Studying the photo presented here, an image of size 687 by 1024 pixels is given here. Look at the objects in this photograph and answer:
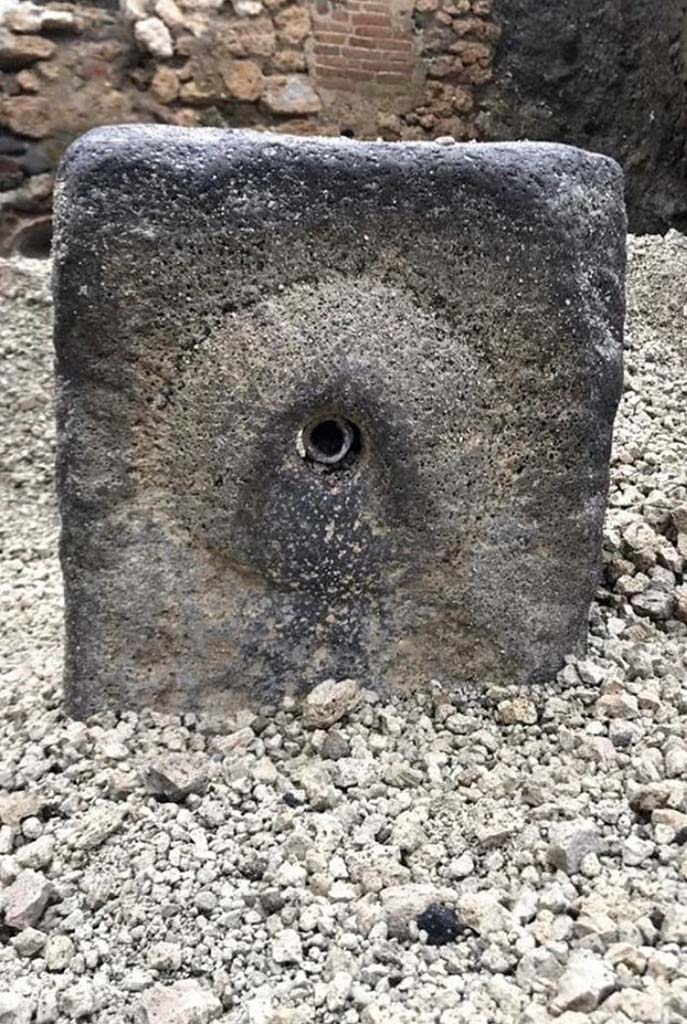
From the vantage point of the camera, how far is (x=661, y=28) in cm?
430

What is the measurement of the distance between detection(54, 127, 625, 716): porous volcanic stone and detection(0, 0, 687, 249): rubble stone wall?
2751 mm

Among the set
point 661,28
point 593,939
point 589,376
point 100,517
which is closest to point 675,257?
point 661,28

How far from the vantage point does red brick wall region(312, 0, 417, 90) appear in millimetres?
4777

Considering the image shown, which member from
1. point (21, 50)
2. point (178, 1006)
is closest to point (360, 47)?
point (21, 50)

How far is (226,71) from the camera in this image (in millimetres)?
4629

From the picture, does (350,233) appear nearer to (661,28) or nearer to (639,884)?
(639,884)

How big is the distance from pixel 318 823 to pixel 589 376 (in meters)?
0.86

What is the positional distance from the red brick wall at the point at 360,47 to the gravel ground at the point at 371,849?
344 cm

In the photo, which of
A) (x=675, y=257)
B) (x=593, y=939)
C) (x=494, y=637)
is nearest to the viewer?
(x=593, y=939)

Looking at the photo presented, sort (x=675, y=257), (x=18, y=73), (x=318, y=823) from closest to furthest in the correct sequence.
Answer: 1. (x=318, y=823)
2. (x=675, y=257)
3. (x=18, y=73)

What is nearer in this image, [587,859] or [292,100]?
[587,859]

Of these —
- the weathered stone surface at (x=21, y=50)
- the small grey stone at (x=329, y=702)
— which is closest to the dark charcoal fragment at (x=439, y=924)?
the small grey stone at (x=329, y=702)

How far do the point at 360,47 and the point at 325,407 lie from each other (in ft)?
12.0

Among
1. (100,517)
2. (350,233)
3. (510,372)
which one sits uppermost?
(350,233)
